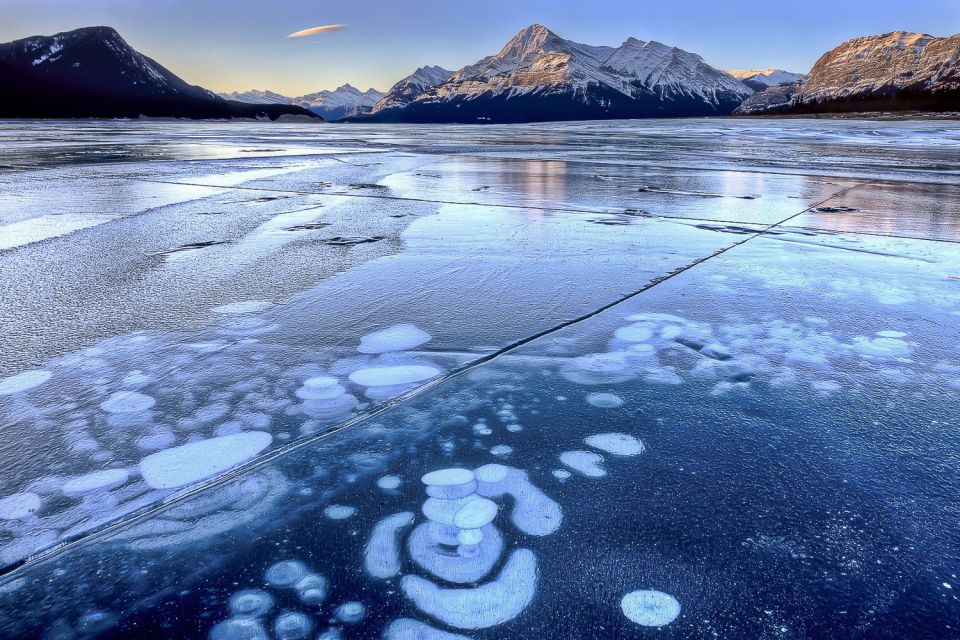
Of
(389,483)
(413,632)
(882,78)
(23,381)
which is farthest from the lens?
Answer: (882,78)

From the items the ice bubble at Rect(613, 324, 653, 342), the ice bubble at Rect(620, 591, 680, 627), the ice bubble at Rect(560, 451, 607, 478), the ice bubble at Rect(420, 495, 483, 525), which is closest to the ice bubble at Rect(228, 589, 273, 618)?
the ice bubble at Rect(420, 495, 483, 525)

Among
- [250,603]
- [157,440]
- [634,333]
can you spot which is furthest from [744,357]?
[157,440]

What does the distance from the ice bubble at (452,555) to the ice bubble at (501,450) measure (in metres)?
0.29

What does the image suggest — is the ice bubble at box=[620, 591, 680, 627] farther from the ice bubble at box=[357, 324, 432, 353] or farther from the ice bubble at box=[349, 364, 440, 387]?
the ice bubble at box=[357, 324, 432, 353]

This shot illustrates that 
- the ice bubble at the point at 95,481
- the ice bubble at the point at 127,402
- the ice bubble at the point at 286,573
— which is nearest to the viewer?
the ice bubble at the point at 286,573

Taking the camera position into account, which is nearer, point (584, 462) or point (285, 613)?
point (285, 613)

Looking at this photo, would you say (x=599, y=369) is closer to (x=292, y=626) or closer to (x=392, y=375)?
(x=392, y=375)

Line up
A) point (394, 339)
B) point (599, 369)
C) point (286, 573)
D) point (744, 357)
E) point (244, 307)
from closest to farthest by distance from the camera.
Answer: point (286, 573) < point (599, 369) < point (744, 357) < point (394, 339) < point (244, 307)

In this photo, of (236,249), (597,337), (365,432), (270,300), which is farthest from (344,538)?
(236,249)

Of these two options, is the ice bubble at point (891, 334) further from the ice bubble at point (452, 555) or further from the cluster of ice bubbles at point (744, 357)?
the ice bubble at point (452, 555)

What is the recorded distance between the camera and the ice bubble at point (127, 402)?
71.7 inches

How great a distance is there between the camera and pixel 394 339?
94.1 inches

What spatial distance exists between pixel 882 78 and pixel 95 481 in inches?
6887

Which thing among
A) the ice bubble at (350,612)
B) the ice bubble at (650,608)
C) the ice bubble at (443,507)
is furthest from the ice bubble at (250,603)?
the ice bubble at (650,608)
